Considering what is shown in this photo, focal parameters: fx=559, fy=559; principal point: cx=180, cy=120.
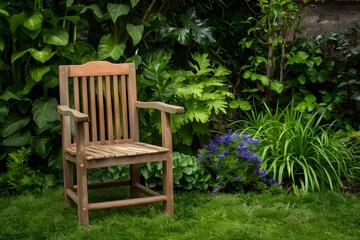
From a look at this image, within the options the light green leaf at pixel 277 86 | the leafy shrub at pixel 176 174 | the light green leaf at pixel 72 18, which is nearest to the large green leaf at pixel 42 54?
the light green leaf at pixel 72 18

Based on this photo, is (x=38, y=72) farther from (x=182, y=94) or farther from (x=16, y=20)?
(x=182, y=94)

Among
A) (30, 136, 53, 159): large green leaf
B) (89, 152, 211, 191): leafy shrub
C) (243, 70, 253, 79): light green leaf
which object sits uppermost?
(243, 70, 253, 79): light green leaf

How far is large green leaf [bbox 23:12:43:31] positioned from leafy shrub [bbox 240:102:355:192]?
2.00m

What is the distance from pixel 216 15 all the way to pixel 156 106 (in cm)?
222

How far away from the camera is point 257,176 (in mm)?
4445

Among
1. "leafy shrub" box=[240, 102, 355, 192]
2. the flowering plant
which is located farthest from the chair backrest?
"leafy shrub" box=[240, 102, 355, 192]

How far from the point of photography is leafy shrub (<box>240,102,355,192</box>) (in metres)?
4.44

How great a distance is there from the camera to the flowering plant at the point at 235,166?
14.6 feet

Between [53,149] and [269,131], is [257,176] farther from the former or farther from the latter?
[53,149]

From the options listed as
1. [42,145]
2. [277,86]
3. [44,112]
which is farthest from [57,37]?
[277,86]

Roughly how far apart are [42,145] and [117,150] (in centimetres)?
110

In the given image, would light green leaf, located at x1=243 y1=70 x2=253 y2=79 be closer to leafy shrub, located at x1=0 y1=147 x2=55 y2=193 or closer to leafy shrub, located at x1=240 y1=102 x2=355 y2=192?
leafy shrub, located at x1=240 y1=102 x2=355 y2=192

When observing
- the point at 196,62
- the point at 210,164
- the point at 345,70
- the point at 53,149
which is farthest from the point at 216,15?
the point at 53,149

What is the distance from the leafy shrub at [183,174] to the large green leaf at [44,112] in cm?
83
